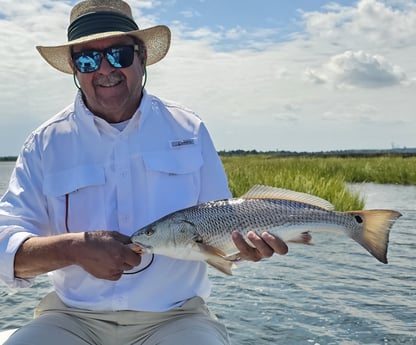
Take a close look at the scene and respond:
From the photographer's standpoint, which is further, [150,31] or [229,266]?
[150,31]

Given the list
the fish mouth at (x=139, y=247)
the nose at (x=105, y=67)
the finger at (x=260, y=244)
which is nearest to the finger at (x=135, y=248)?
the fish mouth at (x=139, y=247)

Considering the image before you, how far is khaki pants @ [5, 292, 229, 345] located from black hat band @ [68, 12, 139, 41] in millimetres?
1490

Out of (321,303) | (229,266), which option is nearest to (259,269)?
(321,303)

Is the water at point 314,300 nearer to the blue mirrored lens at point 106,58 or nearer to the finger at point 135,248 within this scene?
the finger at point 135,248

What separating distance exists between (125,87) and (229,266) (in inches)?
44.1

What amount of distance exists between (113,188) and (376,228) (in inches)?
54.7

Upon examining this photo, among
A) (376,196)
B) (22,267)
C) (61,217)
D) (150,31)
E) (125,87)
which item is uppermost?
(150,31)

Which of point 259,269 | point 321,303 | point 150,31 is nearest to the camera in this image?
point 150,31

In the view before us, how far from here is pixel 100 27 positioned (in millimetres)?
3396

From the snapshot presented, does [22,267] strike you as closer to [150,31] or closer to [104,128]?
[104,128]

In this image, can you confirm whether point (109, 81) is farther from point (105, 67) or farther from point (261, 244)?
point (261, 244)

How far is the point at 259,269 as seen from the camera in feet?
29.0

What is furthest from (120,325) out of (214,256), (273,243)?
(273,243)

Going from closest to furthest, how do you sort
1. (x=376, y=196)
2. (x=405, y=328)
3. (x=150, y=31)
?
(x=150, y=31), (x=405, y=328), (x=376, y=196)
